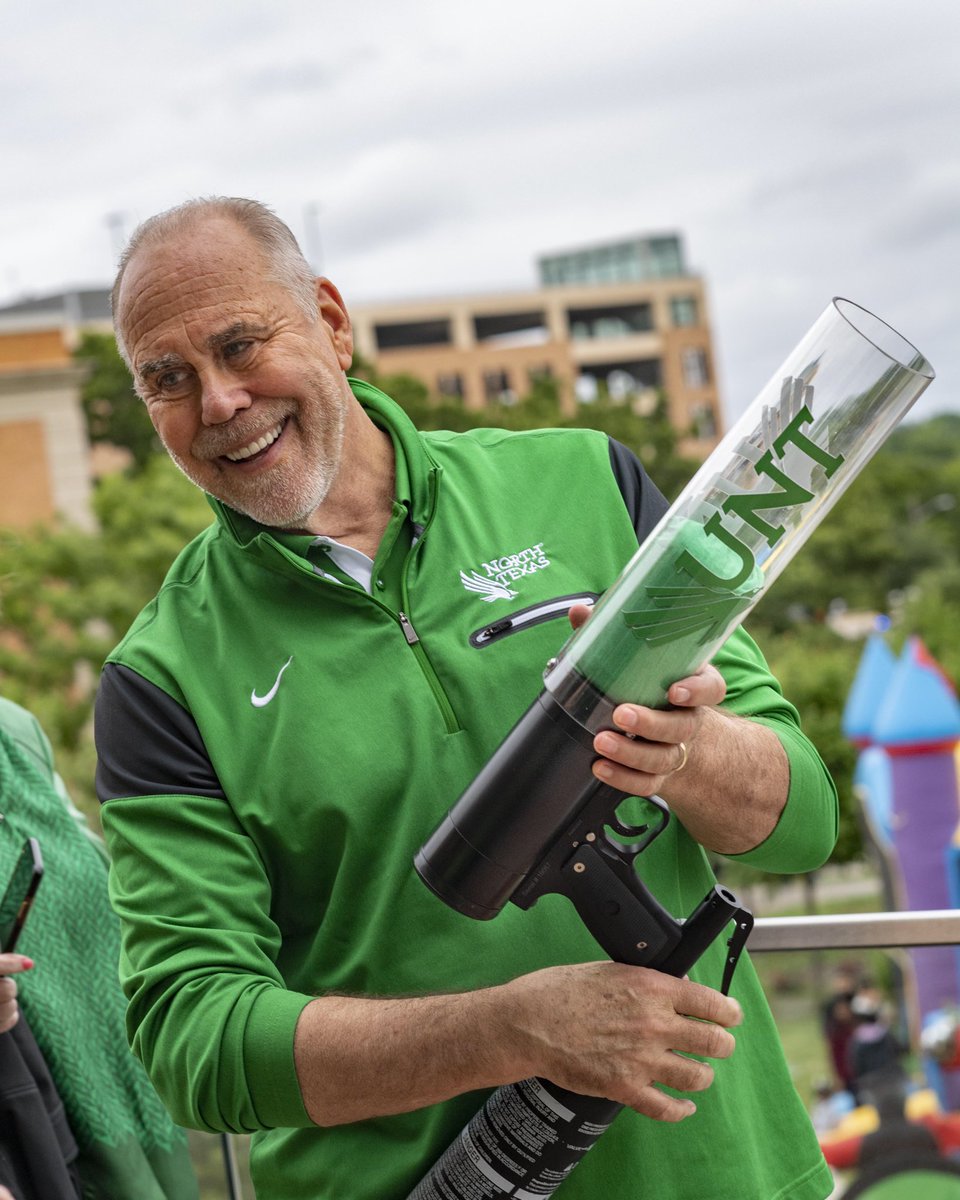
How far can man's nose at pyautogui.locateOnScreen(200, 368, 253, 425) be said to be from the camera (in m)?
2.20

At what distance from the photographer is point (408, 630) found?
2.18 meters

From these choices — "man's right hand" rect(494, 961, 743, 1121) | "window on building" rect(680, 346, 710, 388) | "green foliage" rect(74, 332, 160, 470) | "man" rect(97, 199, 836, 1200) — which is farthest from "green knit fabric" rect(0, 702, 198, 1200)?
"window on building" rect(680, 346, 710, 388)

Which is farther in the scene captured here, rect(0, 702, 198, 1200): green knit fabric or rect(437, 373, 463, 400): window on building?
rect(437, 373, 463, 400): window on building

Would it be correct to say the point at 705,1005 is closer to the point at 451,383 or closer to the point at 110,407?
the point at 110,407

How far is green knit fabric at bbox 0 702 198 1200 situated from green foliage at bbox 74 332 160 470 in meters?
36.0

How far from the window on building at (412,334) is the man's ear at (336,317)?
245ft

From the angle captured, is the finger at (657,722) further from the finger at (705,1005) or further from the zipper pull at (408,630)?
the zipper pull at (408,630)

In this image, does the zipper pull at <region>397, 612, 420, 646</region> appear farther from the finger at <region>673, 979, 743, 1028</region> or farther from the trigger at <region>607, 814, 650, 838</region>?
the finger at <region>673, 979, 743, 1028</region>

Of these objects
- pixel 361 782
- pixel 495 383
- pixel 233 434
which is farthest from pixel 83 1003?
pixel 495 383

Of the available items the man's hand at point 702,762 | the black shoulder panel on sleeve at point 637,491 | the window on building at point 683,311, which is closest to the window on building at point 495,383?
the window on building at point 683,311

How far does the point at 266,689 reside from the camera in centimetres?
216

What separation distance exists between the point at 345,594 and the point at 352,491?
0.81 ft

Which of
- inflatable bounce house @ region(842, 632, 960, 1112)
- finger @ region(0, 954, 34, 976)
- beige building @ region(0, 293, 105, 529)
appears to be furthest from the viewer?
beige building @ region(0, 293, 105, 529)

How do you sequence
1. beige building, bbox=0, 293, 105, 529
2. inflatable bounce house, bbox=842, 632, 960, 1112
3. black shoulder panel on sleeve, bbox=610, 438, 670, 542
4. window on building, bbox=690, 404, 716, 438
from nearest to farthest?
black shoulder panel on sleeve, bbox=610, 438, 670, 542 → inflatable bounce house, bbox=842, 632, 960, 1112 → beige building, bbox=0, 293, 105, 529 → window on building, bbox=690, 404, 716, 438
